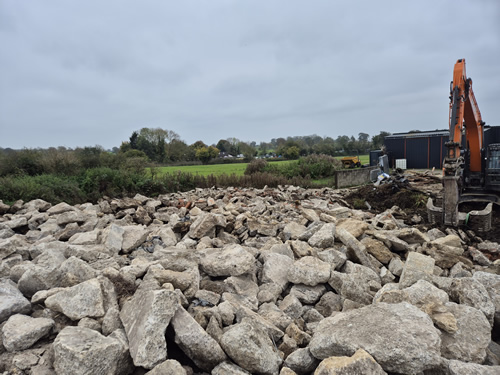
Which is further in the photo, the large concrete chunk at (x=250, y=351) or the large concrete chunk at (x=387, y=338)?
the large concrete chunk at (x=250, y=351)

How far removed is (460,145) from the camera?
25.7 ft

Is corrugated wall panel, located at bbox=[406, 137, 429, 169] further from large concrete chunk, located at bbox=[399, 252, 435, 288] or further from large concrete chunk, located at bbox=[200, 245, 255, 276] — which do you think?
large concrete chunk, located at bbox=[200, 245, 255, 276]

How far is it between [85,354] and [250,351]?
1.17 meters

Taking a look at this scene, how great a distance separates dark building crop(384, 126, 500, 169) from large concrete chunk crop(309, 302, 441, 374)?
24932mm

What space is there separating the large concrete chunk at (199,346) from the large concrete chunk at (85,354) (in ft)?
1.51

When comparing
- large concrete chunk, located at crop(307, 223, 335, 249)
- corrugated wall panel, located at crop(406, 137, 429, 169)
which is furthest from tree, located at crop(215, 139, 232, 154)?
large concrete chunk, located at crop(307, 223, 335, 249)

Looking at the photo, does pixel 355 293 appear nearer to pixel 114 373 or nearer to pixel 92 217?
pixel 114 373

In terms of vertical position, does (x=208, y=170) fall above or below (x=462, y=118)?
below

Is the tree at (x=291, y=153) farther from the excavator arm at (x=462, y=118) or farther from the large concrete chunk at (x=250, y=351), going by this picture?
the large concrete chunk at (x=250, y=351)

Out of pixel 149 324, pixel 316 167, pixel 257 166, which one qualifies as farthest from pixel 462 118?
pixel 257 166

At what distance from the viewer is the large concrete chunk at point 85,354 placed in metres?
2.16

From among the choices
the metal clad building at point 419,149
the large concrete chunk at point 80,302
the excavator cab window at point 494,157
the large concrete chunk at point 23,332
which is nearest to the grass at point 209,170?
the metal clad building at point 419,149

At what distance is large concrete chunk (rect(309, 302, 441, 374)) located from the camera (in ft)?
7.52

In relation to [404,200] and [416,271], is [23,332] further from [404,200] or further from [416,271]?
[404,200]
